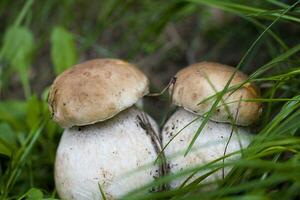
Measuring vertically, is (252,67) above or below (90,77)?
below

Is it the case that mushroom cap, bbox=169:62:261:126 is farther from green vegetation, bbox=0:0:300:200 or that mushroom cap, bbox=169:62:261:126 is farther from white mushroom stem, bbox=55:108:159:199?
white mushroom stem, bbox=55:108:159:199

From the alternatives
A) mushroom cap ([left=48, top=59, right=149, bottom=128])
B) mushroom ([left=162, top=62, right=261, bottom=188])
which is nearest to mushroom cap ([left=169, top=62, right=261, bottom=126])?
mushroom ([left=162, top=62, right=261, bottom=188])

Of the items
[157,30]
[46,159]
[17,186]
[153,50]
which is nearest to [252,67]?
[157,30]

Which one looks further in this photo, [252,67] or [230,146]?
[252,67]

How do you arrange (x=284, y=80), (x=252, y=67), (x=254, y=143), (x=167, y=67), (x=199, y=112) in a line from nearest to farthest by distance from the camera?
1. (x=254, y=143)
2. (x=284, y=80)
3. (x=199, y=112)
4. (x=252, y=67)
5. (x=167, y=67)

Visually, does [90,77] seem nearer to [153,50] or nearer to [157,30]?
[157,30]

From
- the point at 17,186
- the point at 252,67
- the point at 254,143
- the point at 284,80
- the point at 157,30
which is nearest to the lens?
the point at 254,143

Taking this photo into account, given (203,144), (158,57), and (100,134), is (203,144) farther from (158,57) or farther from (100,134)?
(158,57)
